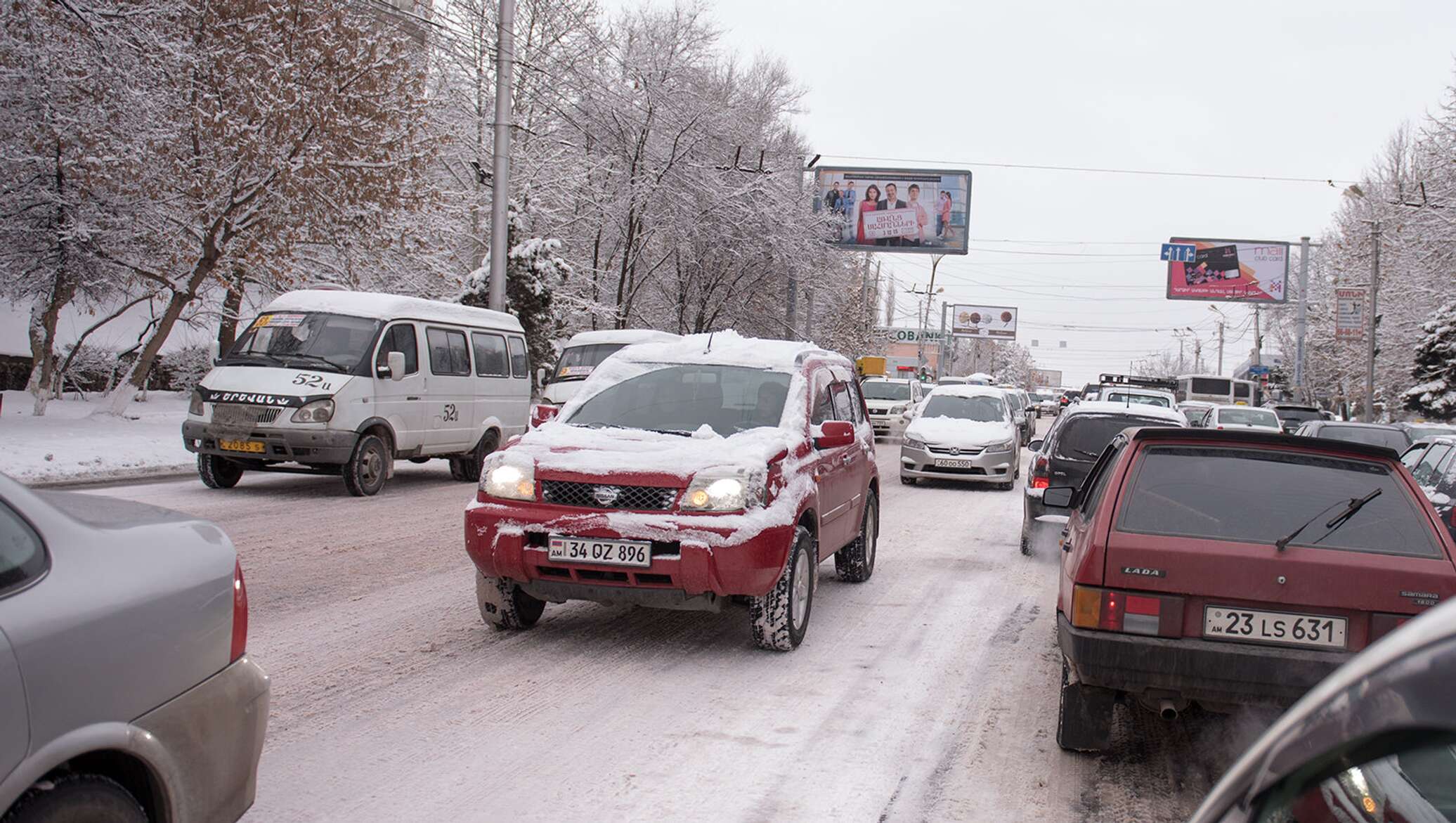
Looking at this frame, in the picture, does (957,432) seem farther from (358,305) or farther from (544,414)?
(544,414)

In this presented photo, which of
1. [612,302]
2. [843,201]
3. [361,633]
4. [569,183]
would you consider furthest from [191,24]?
[843,201]

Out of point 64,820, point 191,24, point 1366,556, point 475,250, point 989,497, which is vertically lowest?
point 989,497

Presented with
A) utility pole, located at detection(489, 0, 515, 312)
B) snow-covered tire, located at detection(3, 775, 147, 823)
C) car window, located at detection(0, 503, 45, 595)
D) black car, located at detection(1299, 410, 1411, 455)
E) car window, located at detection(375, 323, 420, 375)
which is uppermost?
utility pole, located at detection(489, 0, 515, 312)

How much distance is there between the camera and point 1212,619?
445 cm

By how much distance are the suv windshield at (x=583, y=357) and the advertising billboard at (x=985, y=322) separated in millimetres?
86459

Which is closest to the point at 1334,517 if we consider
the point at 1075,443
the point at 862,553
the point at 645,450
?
the point at 645,450

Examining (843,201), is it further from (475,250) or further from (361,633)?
(361,633)

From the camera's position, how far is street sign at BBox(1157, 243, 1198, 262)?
53.2 m

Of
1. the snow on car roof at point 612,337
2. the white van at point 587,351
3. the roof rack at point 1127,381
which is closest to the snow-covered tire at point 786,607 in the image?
the white van at point 587,351

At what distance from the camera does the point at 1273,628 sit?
442 centimetres

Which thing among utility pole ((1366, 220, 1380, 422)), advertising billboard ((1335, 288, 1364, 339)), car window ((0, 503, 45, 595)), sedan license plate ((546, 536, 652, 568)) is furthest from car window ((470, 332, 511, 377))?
utility pole ((1366, 220, 1380, 422))

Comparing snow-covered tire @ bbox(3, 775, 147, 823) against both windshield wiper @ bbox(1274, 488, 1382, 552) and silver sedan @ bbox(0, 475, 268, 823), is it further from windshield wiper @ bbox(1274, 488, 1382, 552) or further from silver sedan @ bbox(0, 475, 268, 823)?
windshield wiper @ bbox(1274, 488, 1382, 552)

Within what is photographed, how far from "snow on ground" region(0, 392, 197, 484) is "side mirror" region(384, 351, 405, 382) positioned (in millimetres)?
3606

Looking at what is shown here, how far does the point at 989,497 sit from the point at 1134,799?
1292 cm
